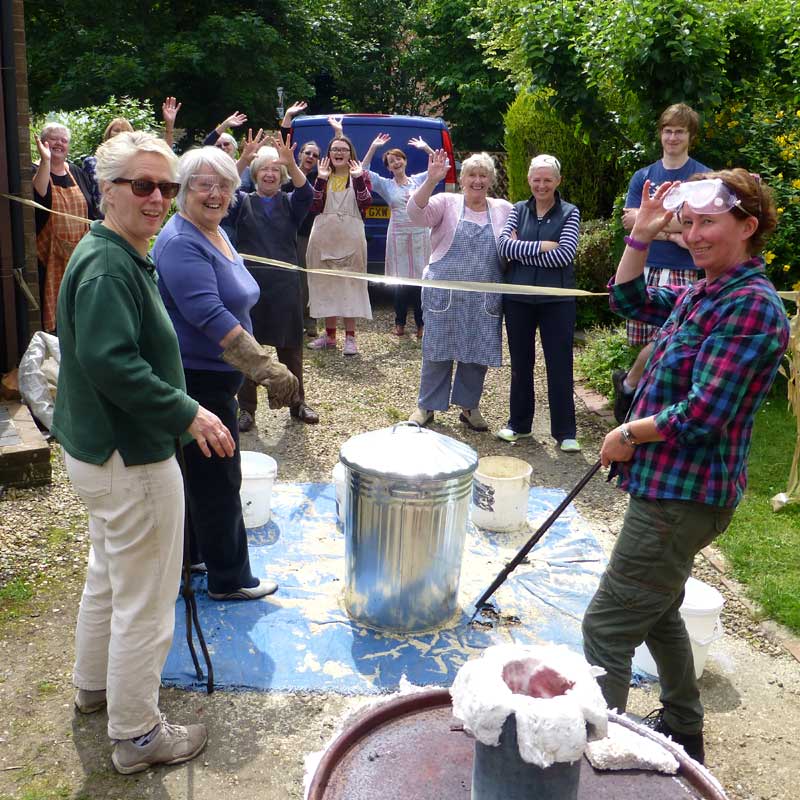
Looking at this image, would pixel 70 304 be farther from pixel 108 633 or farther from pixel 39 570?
pixel 39 570

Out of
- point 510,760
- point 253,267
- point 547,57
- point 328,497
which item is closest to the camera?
point 510,760

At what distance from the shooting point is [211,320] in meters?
3.51

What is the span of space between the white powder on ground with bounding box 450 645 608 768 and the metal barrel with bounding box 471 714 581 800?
0.03 m

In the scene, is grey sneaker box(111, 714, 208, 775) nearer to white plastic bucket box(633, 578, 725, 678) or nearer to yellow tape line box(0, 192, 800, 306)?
white plastic bucket box(633, 578, 725, 678)

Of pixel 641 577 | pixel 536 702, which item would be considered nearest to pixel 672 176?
pixel 641 577

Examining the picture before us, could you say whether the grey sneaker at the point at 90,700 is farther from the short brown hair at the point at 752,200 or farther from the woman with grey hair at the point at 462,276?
the woman with grey hair at the point at 462,276

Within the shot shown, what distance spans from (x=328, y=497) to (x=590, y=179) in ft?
21.6

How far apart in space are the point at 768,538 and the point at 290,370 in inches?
137

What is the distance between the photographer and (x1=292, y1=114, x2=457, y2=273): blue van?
10109 mm

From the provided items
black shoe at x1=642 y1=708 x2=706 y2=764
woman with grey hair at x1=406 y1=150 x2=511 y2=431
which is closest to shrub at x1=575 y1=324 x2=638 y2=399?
woman with grey hair at x1=406 y1=150 x2=511 y2=431

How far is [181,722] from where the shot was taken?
338 centimetres

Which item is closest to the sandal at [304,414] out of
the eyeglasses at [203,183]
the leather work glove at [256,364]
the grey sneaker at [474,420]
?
the grey sneaker at [474,420]

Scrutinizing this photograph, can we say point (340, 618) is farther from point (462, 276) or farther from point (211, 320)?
point (462, 276)

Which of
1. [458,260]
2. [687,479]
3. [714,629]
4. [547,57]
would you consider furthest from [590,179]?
[687,479]
